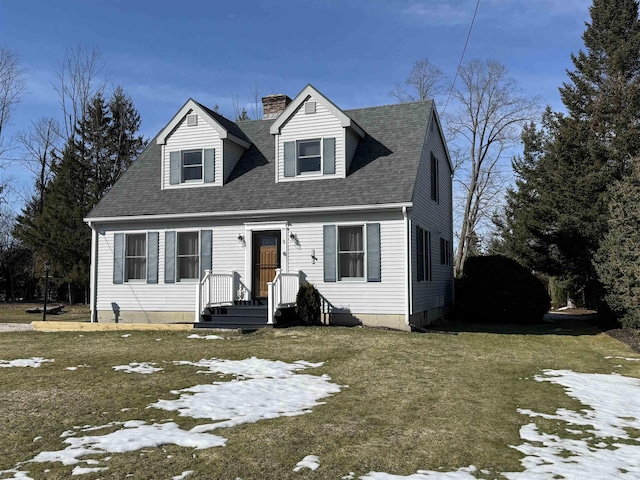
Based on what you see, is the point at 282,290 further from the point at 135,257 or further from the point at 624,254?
the point at 624,254

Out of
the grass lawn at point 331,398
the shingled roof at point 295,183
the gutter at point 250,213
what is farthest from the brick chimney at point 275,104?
the grass lawn at point 331,398

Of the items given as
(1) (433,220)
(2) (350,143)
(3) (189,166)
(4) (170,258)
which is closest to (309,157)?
(2) (350,143)

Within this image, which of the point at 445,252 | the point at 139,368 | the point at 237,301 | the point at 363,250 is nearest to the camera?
the point at 139,368

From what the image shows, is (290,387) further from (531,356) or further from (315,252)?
(315,252)

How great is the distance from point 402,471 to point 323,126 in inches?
495

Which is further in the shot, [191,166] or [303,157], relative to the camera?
[191,166]

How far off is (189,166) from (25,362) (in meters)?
8.81

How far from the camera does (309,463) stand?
470 cm

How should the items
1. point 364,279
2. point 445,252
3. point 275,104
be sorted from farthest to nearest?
point 275,104, point 445,252, point 364,279

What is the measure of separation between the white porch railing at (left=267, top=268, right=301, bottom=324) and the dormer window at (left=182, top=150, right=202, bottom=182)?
4973 millimetres

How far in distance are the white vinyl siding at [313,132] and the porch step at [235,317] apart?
4.17 m

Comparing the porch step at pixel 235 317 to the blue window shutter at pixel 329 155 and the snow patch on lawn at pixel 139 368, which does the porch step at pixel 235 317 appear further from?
the blue window shutter at pixel 329 155

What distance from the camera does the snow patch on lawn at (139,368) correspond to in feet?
29.5

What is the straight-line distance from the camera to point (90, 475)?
4.34 meters
